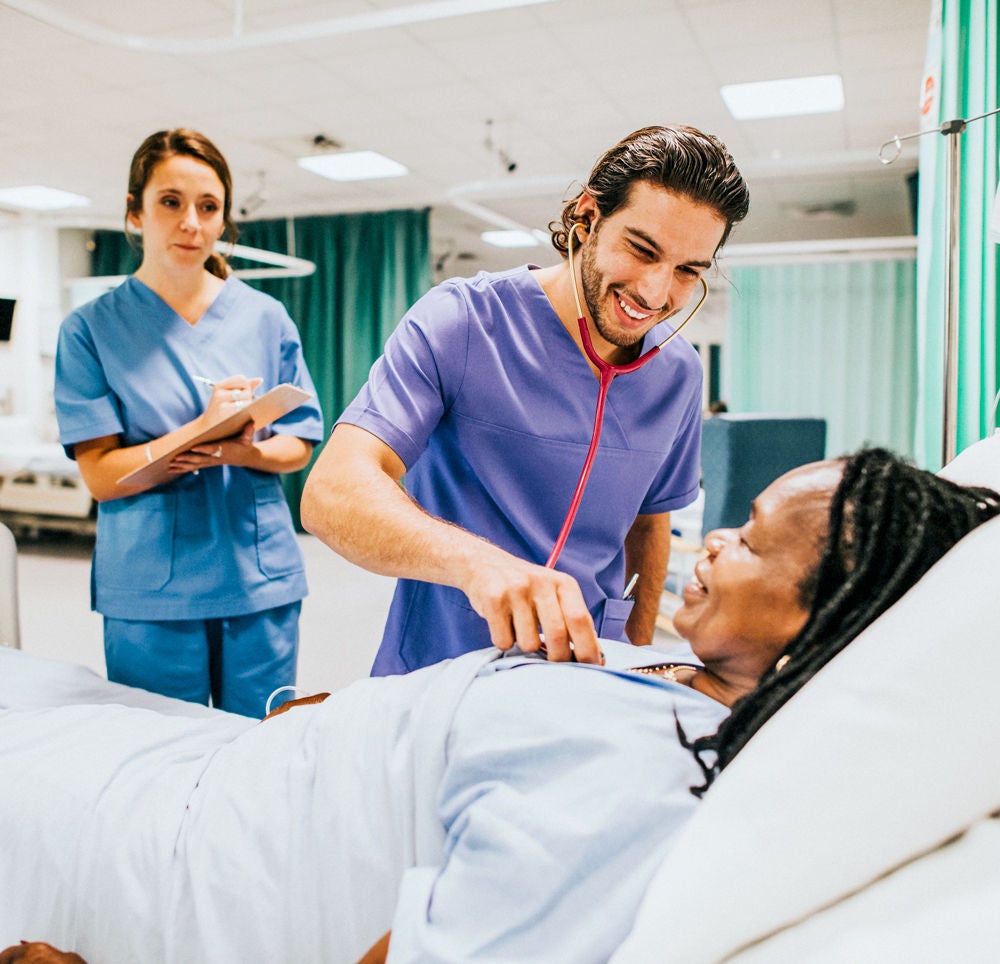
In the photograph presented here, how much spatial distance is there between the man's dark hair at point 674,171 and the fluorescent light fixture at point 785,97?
3260mm

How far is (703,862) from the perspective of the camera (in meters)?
0.66

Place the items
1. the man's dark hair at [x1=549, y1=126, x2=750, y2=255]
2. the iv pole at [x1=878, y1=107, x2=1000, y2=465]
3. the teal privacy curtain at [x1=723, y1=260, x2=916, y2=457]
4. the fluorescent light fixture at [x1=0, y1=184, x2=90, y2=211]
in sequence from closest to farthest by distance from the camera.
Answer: the man's dark hair at [x1=549, y1=126, x2=750, y2=255], the iv pole at [x1=878, y1=107, x2=1000, y2=465], the teal privacy curtain at [x1=723, y1=260, x2=916, y2=457], the fluorescent light fixture at [x1=0, y1=184, x2=90, y2=211]

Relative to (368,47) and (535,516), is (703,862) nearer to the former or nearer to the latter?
(535,516)

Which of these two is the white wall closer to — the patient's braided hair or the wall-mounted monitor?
the wall-mounted monitor

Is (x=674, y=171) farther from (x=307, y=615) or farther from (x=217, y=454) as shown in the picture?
(x=307, y=615)

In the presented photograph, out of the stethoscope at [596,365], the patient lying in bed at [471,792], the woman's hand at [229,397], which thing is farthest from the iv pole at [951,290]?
the woman's hand at [229,397]

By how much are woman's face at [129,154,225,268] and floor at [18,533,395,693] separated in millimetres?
1717

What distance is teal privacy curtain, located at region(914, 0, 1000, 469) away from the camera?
5.47 feet

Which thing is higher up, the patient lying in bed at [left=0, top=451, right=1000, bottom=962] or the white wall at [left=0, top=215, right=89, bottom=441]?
the white wall at [left=0, top=215, right=89, bottom=441]

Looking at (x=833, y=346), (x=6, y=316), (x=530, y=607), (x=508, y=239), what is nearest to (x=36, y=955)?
(x=530, y=607)

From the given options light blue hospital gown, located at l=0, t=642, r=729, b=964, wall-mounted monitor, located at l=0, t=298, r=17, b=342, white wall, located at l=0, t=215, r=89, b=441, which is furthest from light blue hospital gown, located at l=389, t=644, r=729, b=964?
white wall, located at l=0, t=215, r=89, b=441

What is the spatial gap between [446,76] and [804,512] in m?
3.53

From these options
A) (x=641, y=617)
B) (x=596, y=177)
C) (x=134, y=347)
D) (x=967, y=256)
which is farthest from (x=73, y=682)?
(x=967, y=256)

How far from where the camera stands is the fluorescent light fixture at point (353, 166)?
519cm
